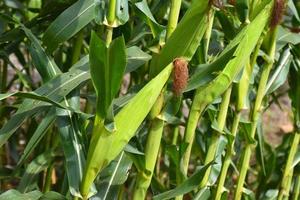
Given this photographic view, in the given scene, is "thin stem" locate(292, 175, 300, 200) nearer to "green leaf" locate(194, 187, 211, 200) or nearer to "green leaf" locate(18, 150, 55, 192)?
"green leaf" locate(194, 187, 211, 200)

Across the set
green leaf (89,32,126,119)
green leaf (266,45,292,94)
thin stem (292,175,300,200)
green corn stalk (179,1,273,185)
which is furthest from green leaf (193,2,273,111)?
thin stem (292,175,300,200)

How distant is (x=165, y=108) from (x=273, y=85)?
512mm

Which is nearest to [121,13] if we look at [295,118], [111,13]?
[111,13]

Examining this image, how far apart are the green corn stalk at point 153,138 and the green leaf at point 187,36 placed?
0.04 meters

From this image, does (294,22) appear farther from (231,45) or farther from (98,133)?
(98,133)

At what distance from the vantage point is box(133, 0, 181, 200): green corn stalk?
110 centimetres

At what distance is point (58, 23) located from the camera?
1.24 m

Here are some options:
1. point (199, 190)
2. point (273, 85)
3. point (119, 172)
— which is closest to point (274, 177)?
point (273, 85)

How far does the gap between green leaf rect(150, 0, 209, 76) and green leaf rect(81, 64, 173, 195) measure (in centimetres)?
6

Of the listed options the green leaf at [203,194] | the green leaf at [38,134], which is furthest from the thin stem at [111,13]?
the green leaf at [203,194]

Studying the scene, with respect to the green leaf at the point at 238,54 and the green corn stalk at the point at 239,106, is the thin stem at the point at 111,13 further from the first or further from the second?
the green corn stalk at the point at 239,106

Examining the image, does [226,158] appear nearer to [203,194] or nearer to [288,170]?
[203,194]

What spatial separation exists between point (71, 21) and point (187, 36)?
29 centimetres

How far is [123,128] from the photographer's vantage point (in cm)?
104
